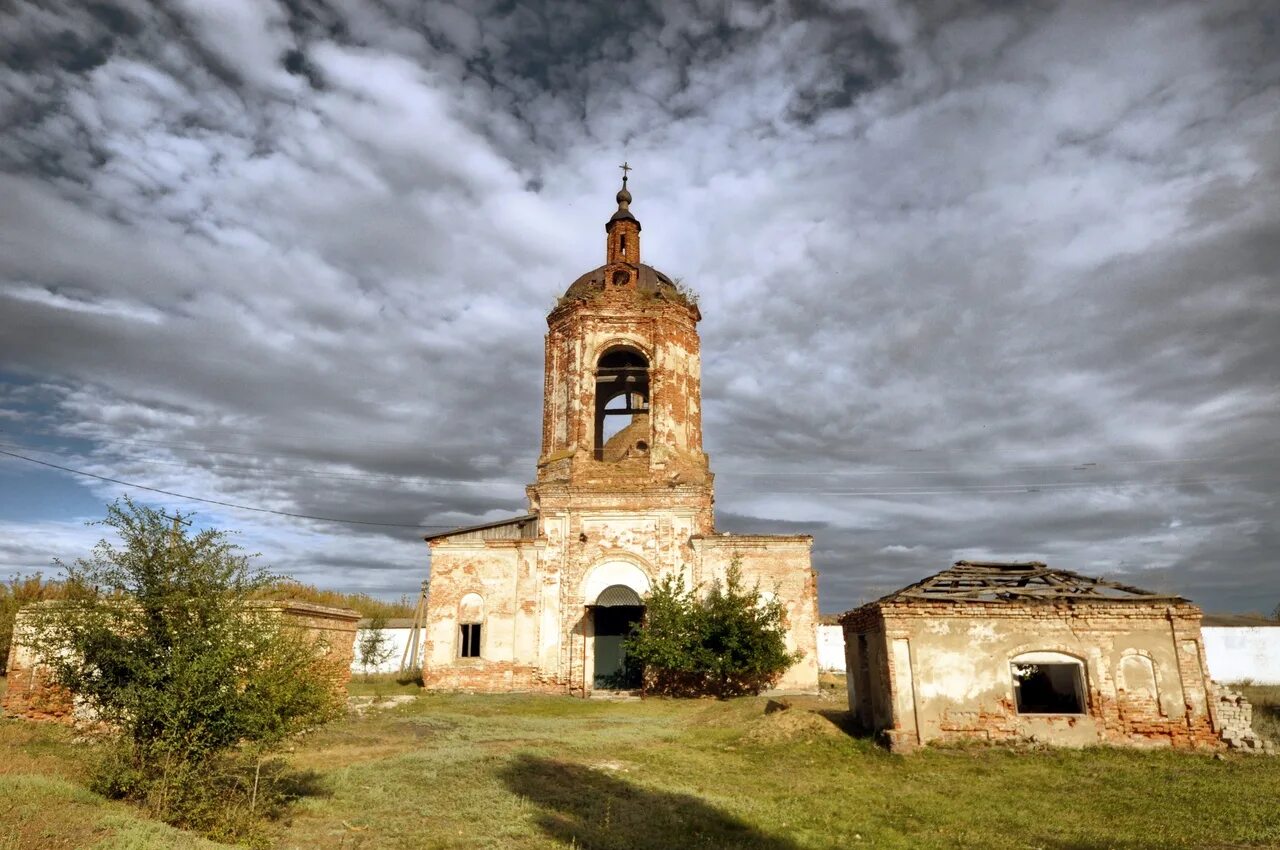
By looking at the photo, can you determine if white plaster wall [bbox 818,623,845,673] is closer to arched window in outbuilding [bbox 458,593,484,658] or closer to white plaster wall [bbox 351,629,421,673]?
arched window in outbuilding [bbox 458,593,484,658]

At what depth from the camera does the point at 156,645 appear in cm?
909

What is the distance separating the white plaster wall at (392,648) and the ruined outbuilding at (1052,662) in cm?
2768

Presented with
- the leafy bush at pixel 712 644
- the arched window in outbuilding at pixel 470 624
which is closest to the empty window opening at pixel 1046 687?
the leafy bush at pixel 712 644

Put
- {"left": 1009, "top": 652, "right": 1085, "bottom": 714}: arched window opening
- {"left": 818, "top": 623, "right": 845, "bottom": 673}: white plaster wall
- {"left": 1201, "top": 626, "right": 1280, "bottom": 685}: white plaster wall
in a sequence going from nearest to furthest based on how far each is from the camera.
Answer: {"left": 1009, "top": 652, "right": 1085, "bottom": 714}: arched window opening < {"left": 1201, "top": 626, "right": 1280, "bottom": 685}: white plaster wall < {"left": 818, "top": 623, "right": 845, "bottom": 673}: white plaster wall

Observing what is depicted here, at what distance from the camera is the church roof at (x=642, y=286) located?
26594 millimetres

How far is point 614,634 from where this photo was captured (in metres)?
23.7

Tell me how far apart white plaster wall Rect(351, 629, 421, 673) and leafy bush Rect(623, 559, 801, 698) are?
18.3 m

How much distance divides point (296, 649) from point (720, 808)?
5.73 m

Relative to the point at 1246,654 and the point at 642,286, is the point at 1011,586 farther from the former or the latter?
the point at 1246,654

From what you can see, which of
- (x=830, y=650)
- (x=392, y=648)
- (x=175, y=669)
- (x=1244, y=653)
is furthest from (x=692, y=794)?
(x=1244, y=653)

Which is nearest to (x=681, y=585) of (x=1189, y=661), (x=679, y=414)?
(x=679, y=414)

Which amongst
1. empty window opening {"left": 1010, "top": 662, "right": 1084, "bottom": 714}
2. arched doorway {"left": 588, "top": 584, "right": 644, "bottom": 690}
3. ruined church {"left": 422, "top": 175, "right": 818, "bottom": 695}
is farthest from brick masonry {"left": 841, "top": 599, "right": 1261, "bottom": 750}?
arched doorway {"left": 588, "top": 584, "right": 644, "bottom": 690}

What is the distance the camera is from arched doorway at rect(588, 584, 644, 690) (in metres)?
23.0

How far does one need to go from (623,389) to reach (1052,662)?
17.6 m
